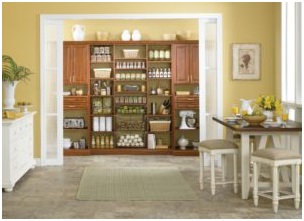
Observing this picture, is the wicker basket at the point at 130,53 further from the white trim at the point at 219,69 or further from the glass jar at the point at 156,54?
the white trim at the point at 219,69

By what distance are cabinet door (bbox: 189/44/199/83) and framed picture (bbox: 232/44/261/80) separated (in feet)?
5.04

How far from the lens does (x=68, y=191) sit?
6047 mm

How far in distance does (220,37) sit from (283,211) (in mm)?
3701

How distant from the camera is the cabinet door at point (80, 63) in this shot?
9.60 meters

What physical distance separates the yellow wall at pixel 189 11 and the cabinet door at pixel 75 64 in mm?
1550

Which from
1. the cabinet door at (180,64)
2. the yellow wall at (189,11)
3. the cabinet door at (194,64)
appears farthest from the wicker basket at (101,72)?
the yellow wall at (189,11)

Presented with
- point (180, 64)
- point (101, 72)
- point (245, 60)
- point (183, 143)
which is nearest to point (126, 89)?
point (101, 72)

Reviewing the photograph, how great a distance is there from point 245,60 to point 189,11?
1.14 metres

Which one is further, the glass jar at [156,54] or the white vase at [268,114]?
the glass jar at [156,54]

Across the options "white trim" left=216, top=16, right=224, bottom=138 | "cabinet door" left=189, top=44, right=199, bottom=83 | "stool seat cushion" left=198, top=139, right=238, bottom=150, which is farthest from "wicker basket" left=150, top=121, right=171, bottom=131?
"stool seat cushion" left=198, top=139, right=238, bottom=150

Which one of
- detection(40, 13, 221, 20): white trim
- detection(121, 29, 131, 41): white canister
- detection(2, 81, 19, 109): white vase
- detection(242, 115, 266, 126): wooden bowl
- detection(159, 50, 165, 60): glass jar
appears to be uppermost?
detection(40, 13, 221, 20): white trim

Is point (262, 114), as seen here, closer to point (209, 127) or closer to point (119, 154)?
point (209, 127)

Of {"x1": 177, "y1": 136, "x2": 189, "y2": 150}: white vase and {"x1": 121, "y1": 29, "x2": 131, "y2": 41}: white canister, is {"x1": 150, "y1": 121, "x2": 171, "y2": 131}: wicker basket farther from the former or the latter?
{"x1": 121, "y1": 29, "x2": 131, "y2": 41}: white canister

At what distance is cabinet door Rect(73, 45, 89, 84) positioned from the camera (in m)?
9.60
